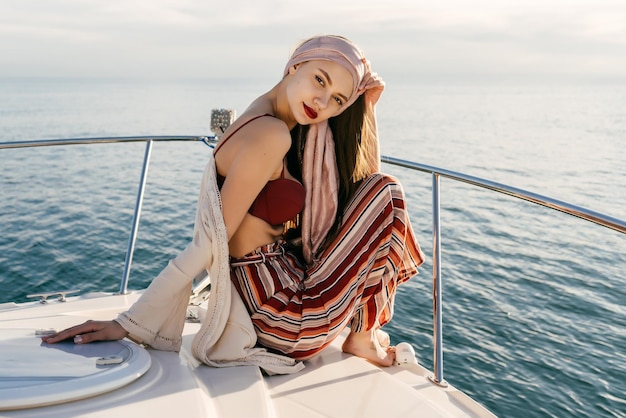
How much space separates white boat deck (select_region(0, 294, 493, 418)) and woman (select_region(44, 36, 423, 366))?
98 mm

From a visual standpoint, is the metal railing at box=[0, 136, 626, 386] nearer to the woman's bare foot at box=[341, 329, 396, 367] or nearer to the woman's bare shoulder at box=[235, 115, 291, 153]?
the woman's bare foot at box=[341, 329, 396, 367]

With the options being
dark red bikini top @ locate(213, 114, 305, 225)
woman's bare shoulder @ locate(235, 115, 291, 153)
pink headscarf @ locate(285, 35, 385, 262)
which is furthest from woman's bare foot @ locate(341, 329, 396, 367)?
woman's bare shoulder @ locate(235, 115, 291, 153)

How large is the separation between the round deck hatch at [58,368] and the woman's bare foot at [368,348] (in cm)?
69

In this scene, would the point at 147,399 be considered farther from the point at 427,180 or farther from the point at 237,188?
the point at 427,180

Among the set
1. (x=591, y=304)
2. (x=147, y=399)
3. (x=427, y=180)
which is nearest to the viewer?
(x=147, y=399)

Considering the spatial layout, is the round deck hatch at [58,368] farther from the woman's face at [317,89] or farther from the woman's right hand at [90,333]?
the woman's face at [317,89]

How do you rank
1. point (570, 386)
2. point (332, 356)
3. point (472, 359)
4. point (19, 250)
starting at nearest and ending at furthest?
point (332, 356), point (570, 386), point (472, 359), point (19, 250)

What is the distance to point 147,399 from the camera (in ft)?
4.33

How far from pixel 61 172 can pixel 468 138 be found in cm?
1436

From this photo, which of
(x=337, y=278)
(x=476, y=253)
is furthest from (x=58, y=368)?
(x=476, y=253)

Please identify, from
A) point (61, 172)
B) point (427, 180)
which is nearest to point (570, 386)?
point (427, 180)

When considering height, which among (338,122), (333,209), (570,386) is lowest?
(570,386)

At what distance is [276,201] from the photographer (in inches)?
69.7

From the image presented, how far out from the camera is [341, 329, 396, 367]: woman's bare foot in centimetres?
190
